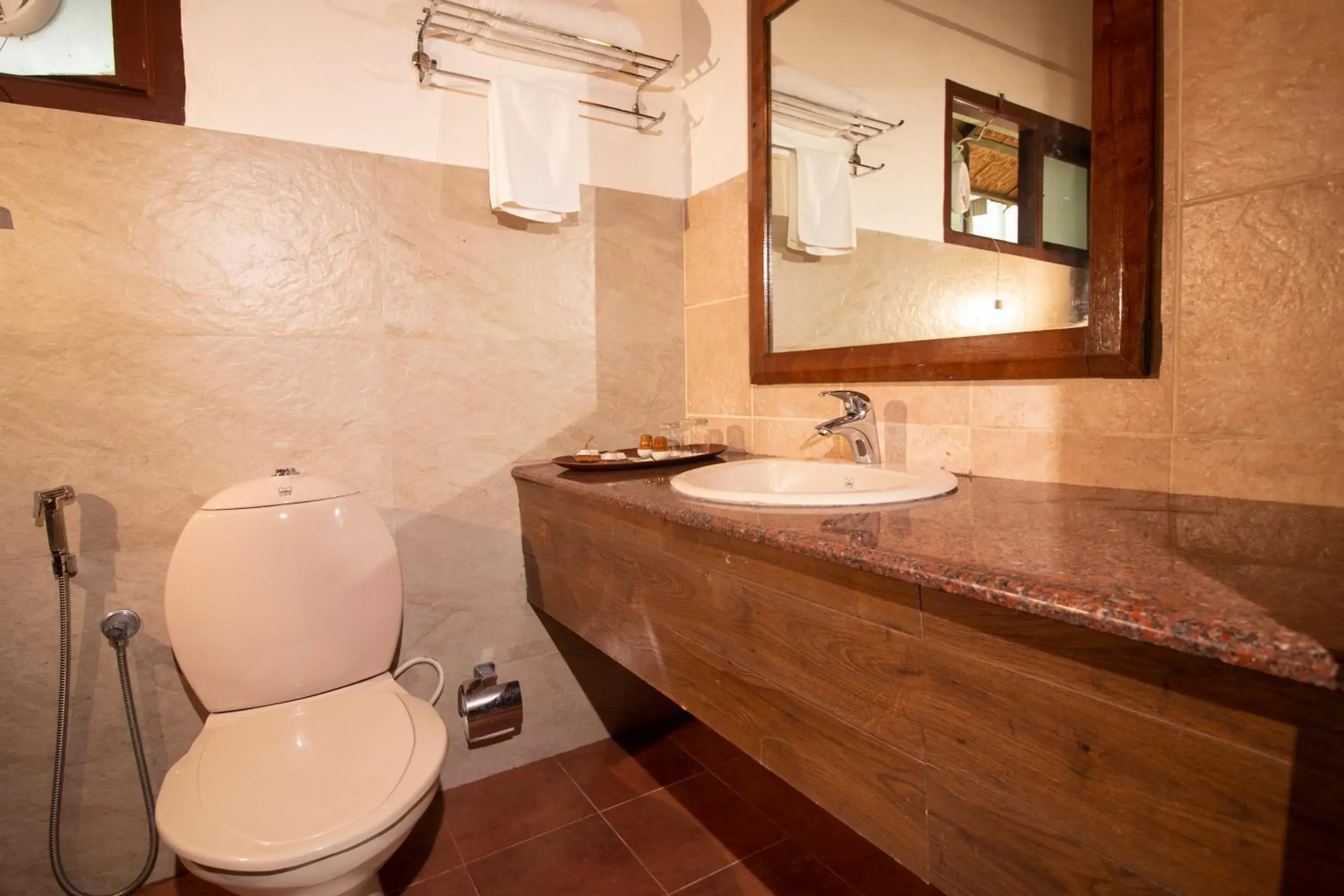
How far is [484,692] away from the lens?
156 cm

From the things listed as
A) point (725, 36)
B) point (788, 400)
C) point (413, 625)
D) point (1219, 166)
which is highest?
point (725, 36)

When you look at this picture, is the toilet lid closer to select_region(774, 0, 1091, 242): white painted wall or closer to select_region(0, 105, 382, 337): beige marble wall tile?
select_region(0, 105, 382, 337): beige marble wall tile

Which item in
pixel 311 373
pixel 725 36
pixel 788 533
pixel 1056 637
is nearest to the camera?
pixel 1056 637

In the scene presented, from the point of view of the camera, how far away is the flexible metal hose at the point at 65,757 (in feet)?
3.91

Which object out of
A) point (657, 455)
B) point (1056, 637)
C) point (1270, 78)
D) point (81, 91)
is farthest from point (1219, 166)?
point (81, 91)

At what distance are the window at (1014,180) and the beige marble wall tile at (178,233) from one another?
1265 mm

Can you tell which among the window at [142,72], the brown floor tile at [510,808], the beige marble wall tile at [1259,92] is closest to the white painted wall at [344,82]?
the window at [142,72]

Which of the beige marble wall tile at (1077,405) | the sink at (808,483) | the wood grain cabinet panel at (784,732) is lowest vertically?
the wood grain cabinet panel at (784,732)

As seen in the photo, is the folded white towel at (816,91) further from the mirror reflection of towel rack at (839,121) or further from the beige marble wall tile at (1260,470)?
the beige marble wall tile at (1260,470)

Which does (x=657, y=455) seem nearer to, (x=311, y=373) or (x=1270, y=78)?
(x=311, y=373)

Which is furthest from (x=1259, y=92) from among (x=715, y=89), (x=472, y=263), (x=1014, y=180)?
(x=472, y=263)

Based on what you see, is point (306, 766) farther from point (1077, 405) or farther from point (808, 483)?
point (1077, 405)

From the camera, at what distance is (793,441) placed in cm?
158

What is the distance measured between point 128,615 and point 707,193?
1.69m
